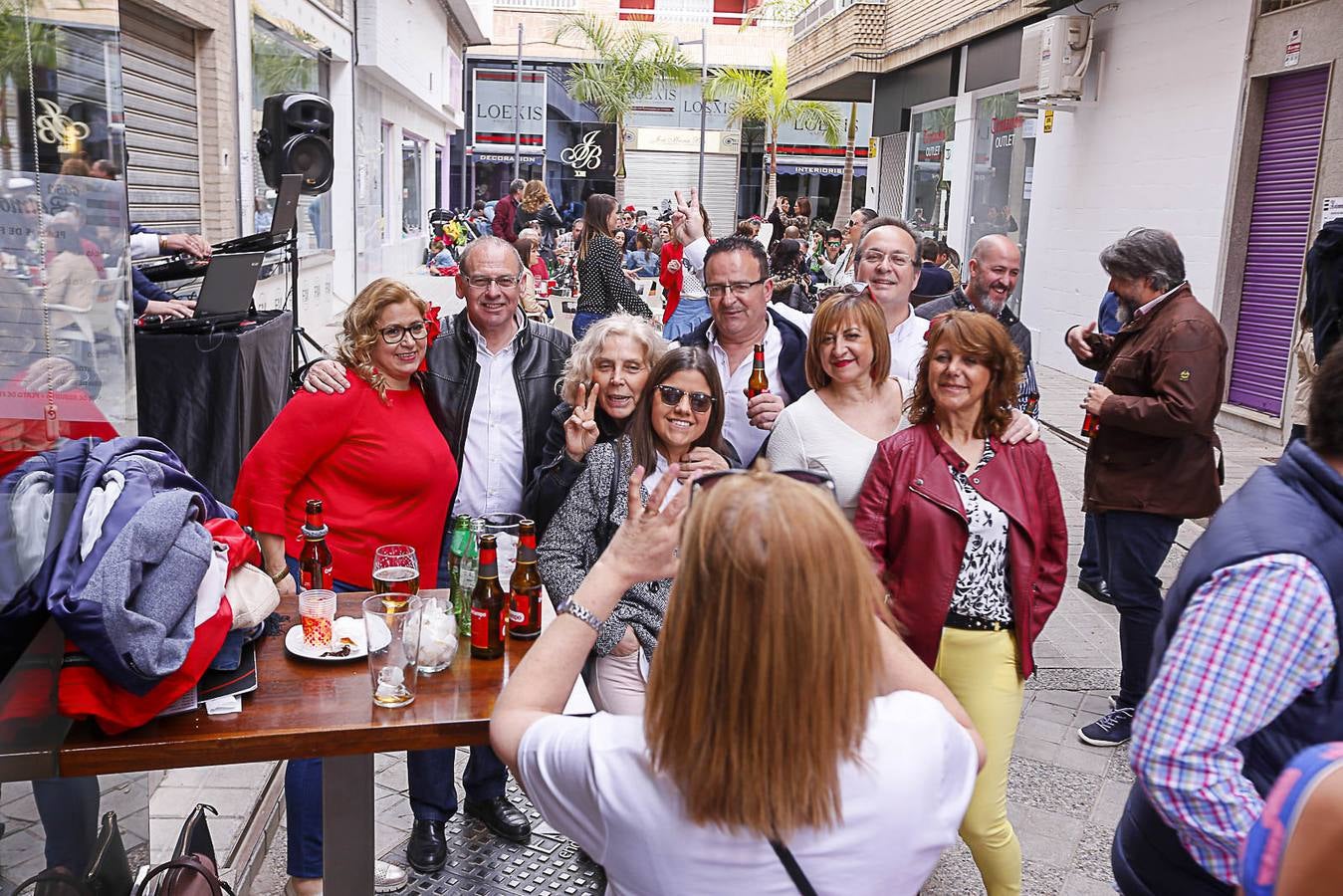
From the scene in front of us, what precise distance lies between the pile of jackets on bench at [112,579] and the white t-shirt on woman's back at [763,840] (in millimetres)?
975

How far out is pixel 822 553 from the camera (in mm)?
1455

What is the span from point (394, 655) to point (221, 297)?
16.2ft

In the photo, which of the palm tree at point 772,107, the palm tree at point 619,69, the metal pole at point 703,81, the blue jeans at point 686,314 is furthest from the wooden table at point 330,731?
the metal pole at point 703,81

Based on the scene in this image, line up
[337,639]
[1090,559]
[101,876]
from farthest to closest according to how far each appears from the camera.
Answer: [1090,559]
[337,639]
[101,876]

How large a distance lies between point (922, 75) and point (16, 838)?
2046 cm

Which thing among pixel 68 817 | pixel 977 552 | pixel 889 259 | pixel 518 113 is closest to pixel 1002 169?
pixel 889 259

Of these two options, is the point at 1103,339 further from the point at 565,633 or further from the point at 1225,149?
the point at 1225,149

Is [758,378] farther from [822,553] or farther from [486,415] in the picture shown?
[822,553]

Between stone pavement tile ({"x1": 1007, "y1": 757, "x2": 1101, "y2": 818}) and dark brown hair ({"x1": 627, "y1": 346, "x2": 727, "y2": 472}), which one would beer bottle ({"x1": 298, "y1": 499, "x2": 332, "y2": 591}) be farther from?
stone pavement tile ({"x1": 1007, "y1": 757, "x2": 1101, "y2": 818})

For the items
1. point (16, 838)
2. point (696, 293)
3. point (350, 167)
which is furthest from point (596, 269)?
point (350, 167)

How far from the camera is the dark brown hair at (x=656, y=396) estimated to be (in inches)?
126

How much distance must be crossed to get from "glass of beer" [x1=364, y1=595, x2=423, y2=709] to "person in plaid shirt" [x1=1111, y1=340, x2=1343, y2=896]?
1472mm

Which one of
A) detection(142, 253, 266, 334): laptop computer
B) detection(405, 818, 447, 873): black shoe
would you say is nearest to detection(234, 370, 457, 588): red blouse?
detection(405, 818, 447, 873): black shoe

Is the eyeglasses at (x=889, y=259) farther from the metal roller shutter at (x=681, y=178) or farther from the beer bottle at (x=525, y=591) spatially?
the metal roller shutter at (x=681, y=178)
